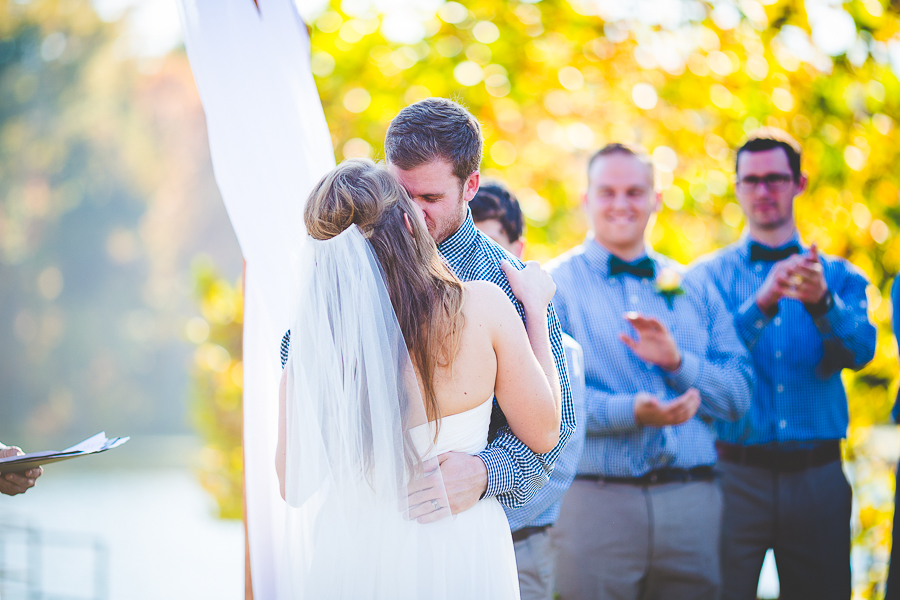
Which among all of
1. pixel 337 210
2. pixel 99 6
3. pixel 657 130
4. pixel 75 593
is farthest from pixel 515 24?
pixel 99 6

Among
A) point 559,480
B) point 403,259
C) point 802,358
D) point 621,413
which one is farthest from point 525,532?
point 802,358

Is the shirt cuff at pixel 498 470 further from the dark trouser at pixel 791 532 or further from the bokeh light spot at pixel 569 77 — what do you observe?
the bokeh light spot at pixel 569 77

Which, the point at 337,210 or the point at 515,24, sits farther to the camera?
the point at 515,24

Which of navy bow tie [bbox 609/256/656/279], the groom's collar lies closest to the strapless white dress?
the groom's collar

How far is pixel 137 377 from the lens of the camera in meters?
19.6

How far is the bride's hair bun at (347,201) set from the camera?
1.65m

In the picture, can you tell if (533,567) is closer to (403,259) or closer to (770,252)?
(403,259)

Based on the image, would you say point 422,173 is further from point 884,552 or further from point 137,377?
point 137,377

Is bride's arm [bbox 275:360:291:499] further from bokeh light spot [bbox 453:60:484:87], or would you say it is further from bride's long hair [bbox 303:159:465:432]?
bokeh light spot [bbox 453:60:484:87]

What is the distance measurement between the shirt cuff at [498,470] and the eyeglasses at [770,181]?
2209 millimetres

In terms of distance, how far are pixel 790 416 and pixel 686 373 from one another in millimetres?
702

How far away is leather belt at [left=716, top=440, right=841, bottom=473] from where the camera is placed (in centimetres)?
322

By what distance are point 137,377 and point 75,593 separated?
577 inches

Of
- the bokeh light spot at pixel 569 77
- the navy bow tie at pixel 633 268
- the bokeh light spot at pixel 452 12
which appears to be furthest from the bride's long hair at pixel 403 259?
the bokeh light spot at pixel 569 77
